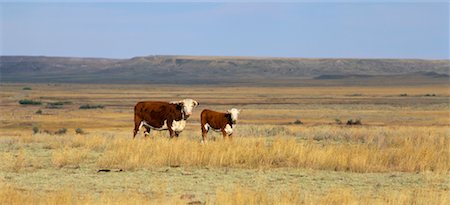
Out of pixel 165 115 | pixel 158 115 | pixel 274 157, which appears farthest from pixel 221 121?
pixel 274 157

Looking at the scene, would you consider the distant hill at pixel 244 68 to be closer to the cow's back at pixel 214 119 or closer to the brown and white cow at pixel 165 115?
the brown and white cow at pixel 165 115

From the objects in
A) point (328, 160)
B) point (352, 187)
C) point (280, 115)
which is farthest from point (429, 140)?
point (280, 115)

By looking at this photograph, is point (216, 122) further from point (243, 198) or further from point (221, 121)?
point (243, 198)

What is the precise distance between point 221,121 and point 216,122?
157 mm

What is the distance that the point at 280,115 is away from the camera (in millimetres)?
47406

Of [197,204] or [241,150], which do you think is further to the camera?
[241,150]

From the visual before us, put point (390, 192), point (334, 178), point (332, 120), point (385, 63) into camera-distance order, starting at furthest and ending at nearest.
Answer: point (385, 63), point (332, 120), point (334, 178), point (390, 192)

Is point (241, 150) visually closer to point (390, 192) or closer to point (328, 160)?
point (328, 160)

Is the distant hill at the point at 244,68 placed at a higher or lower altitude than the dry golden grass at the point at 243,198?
higher

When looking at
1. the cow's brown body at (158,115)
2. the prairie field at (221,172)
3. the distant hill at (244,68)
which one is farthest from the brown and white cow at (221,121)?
the distant hill at (244,68)

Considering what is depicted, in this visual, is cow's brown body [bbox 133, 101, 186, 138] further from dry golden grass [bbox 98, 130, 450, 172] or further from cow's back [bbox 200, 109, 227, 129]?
dry golden grass [bbox 98, 130, 450, 172]

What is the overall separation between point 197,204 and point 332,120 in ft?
103

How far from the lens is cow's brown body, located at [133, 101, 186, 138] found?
20734 millimetres

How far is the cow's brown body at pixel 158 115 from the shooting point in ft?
68.0
